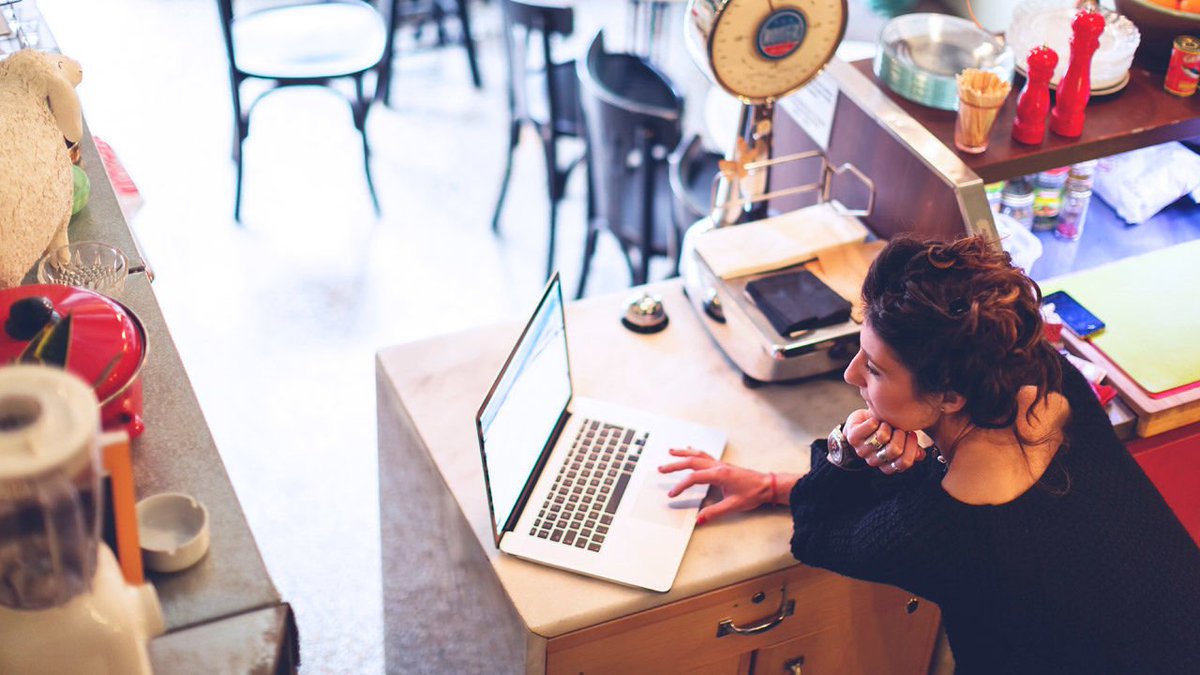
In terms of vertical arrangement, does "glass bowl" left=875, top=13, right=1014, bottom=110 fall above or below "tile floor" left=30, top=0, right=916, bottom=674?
above

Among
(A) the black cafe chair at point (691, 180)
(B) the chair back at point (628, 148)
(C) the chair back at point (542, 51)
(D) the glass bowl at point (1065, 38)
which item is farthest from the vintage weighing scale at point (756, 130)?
(C) the chair back at point (542, 51)

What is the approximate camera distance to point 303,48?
11.4ft

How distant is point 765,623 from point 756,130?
2.80 ft

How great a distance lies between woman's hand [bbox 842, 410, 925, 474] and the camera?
147 cm

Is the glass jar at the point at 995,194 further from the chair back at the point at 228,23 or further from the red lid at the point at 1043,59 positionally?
the chair back at the point at 228,23

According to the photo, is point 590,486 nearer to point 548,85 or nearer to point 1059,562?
point 1059,562

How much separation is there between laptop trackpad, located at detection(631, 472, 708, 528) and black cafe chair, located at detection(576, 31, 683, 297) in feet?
3.50

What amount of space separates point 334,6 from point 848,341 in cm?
255

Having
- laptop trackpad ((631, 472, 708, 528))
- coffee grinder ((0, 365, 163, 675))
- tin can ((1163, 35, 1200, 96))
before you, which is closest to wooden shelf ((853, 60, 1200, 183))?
tin can ((1163, 35, 1200, 96))

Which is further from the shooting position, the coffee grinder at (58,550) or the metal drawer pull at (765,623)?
the metal drawer pull at (765,623)

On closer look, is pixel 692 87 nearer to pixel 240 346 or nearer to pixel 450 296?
pixel 450 296

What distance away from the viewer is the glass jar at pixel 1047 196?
7.32 feet

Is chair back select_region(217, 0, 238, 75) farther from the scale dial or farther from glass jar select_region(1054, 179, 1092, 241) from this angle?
glass jar select_region(1054, 179, 1092, 241)

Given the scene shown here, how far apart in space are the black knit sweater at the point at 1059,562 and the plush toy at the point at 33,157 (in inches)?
40.8
